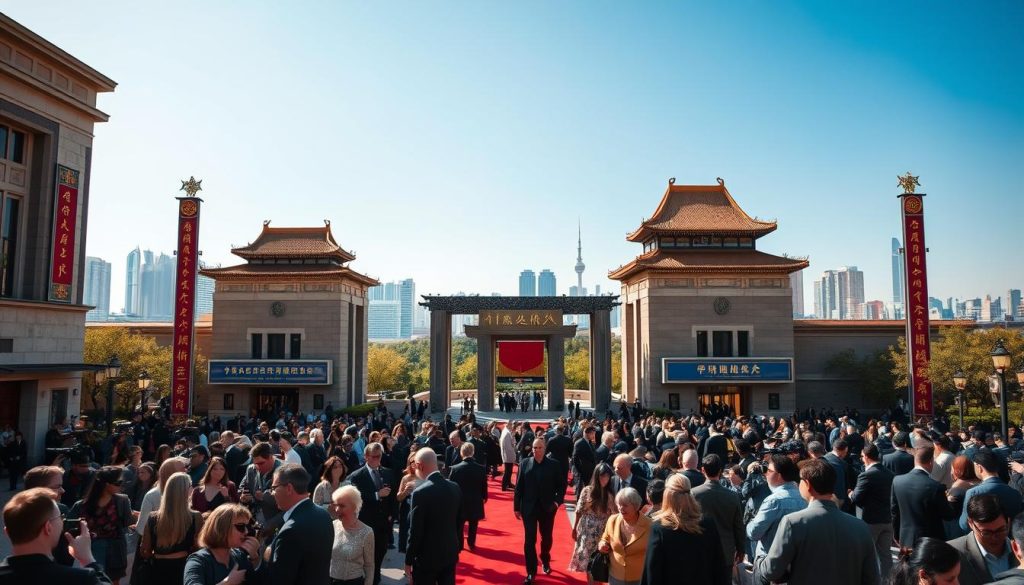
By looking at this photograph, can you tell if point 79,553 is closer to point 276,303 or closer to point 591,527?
point 591,527

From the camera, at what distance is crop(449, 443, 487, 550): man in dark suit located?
28.0 ft

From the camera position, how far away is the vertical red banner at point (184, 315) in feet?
94.2

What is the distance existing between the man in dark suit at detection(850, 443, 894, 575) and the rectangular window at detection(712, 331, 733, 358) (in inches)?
1022

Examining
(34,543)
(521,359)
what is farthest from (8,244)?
(521,359)

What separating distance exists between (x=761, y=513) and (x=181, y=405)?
29176 millimetres

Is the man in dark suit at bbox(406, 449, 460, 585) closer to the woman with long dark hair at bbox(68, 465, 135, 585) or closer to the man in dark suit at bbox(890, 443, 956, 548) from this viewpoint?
the woman with long dark hair at bbox(68, 465, 135, 585)

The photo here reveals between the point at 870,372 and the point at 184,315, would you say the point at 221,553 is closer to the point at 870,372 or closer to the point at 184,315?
the point at 184,315

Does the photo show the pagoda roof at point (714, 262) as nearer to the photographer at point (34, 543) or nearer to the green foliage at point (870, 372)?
the green foliage at point (870, 372)

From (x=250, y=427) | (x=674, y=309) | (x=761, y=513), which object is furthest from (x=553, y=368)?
(x=761, y=513)

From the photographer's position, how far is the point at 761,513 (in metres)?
5.71

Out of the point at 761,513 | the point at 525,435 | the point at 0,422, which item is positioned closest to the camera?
the point at 761,513

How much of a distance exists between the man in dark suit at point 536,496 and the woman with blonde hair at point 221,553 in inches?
175

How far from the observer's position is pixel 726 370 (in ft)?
102

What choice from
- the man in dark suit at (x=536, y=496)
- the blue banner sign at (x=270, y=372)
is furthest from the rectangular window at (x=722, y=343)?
the man in dark suit at (x=536, y=496)
